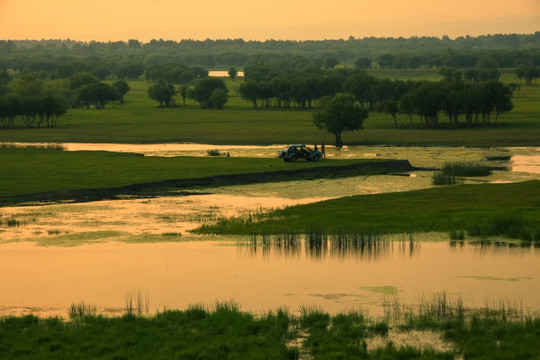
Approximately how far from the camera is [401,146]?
A: 370 ft

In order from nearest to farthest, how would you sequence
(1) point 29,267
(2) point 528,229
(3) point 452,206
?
(1) point 29,267 < (2) point 528,229 < (3) point 452,206

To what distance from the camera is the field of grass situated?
393 ft

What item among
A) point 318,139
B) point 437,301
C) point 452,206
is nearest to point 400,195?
point 452,206

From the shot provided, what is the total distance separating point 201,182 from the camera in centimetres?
7144

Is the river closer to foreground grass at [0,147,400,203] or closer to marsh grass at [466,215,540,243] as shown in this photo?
marsh grass at [466,215,540,243]

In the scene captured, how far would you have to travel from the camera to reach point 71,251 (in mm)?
42812

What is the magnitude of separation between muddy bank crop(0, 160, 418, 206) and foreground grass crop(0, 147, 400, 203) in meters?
0.59

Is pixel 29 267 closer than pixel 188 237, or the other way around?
pixel 29 267

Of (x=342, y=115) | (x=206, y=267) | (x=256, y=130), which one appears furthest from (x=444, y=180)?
(x=256, y=130)

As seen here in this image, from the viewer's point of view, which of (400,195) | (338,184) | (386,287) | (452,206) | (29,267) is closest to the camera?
(386,287)

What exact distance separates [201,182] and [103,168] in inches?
478

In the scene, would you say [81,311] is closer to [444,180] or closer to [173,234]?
[173,234]

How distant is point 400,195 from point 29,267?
31.2m

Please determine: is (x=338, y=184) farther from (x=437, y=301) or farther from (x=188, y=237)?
(x=437, y=301)
